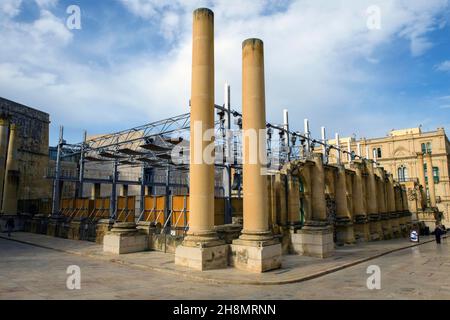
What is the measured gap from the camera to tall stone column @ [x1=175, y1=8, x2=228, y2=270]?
1177 centimetres

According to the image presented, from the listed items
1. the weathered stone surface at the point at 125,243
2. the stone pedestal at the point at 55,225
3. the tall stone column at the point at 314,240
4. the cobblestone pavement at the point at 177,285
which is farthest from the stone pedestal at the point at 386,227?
the stone pedestal at the point at 55,225

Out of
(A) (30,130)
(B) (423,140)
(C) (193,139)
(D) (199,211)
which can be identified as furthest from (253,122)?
(B) (423,140)

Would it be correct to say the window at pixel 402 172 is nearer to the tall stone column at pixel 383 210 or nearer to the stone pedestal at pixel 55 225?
the tall stone column at pixel 383 210

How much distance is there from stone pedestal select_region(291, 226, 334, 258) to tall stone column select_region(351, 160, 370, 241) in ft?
32.5

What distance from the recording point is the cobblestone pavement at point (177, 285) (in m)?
8.31

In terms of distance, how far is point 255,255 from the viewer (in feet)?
37.8

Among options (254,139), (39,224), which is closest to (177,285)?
(254,139)

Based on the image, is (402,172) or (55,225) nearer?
(55,225)

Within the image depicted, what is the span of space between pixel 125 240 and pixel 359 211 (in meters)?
18.6

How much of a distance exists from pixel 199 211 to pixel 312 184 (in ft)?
33.0

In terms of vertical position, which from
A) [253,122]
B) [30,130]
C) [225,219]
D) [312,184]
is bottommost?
[225,219]

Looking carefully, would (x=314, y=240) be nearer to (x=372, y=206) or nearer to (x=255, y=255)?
A: (x=255, y=255)

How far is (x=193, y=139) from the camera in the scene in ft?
40.4

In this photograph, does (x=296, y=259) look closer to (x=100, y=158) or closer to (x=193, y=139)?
(x=193, y=139)
